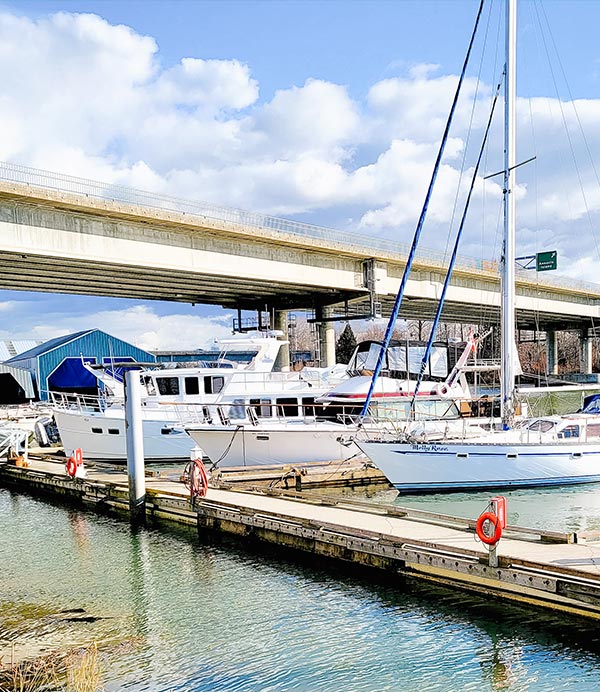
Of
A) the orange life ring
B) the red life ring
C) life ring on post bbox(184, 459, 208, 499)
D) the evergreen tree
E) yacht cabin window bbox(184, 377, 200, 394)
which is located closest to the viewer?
the red life ring

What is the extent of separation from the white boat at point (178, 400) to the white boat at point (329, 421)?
0.64m

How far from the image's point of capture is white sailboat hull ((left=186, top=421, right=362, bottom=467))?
24.2 meters

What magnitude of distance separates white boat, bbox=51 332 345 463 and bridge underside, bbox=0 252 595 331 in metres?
6.65

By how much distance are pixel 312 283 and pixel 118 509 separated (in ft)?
78.9

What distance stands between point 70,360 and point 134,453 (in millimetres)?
41185

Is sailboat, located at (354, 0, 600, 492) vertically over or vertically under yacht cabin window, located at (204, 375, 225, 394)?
under

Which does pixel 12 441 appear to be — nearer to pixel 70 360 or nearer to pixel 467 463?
pixel 467 463

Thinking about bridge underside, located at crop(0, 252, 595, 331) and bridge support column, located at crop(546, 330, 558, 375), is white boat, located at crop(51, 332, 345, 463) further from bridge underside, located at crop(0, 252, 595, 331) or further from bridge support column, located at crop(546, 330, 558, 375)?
bridge support column, located at crop(546, 330, 558, 375)

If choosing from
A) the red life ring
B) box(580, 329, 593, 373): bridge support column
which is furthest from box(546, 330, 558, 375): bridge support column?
the red life ring

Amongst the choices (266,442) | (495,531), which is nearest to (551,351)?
(266,442)

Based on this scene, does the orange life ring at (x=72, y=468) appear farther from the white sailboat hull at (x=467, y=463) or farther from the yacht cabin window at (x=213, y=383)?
the white sailboat hull at (x=467, y=463)

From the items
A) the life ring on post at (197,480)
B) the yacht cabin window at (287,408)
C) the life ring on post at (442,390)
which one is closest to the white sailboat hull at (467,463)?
the life ring on post at (442,390)

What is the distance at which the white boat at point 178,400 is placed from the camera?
1069 inches

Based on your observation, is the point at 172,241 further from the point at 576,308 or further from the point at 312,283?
the point at 576,308
